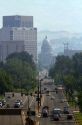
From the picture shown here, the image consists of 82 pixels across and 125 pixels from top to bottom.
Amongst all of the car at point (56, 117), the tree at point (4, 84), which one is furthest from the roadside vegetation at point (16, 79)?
the car at point (56, 117)

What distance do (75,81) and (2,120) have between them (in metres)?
60.8

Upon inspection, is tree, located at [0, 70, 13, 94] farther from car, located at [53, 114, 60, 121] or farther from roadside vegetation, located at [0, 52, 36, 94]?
car, located at [53, 114, 60, 121]

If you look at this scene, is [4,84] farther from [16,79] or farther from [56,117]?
[56,117]

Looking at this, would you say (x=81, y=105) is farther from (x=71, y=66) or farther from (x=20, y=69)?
(x=71, y=66)

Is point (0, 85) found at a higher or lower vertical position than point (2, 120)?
lower

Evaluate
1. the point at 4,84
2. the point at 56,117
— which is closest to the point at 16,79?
the point at 4,84

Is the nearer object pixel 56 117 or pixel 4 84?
pixel 56 117

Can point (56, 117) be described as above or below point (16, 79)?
above

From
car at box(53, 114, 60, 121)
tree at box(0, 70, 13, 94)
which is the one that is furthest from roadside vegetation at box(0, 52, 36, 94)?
car at box(53, 114, 60, 121)

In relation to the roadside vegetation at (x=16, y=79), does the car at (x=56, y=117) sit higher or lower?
higher

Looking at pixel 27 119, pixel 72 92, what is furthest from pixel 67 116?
pixel 72 92

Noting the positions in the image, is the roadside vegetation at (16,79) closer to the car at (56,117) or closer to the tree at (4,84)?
the tree at (4,84)

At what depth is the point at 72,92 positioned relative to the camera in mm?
81500

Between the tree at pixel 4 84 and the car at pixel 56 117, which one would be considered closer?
the car at pixel 56 117
